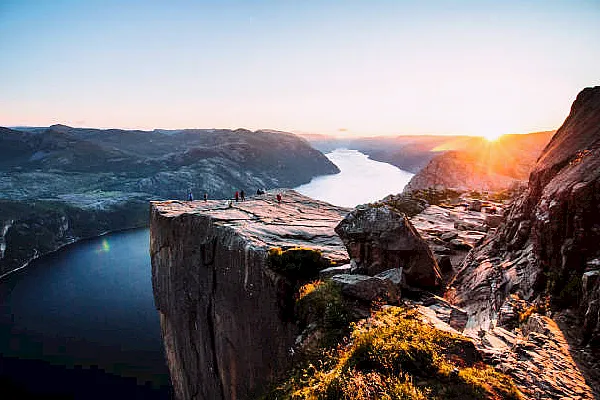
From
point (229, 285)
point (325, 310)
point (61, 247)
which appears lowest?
point (61, 247)

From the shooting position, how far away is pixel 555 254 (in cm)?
1012

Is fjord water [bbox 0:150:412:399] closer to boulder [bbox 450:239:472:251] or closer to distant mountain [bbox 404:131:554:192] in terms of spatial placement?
boulder [bbox 450:239:472:251]

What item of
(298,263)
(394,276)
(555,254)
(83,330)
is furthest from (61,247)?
(555,254)

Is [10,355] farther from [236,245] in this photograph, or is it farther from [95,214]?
[95,214]

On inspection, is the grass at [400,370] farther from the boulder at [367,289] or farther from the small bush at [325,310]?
the boulder at [367,289]

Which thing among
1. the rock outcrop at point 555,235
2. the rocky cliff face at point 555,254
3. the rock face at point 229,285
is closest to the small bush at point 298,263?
the rock face at point 229,285

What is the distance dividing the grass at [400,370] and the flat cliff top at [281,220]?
7227mm

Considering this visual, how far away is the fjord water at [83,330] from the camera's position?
5150 centimetres

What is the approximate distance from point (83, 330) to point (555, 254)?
7821cm

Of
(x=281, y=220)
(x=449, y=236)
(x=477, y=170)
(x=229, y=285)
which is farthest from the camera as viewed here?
(x=477, y=170)

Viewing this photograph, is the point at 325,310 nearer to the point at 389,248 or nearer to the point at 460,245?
the point at 389,248

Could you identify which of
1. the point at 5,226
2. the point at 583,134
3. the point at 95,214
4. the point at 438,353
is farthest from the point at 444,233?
the point at 95,214

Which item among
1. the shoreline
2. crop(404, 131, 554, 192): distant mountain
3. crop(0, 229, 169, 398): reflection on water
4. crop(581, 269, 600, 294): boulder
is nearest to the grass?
crop(581, 269, 600, 294): boulder

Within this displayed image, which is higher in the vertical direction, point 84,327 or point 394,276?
point 394,276
